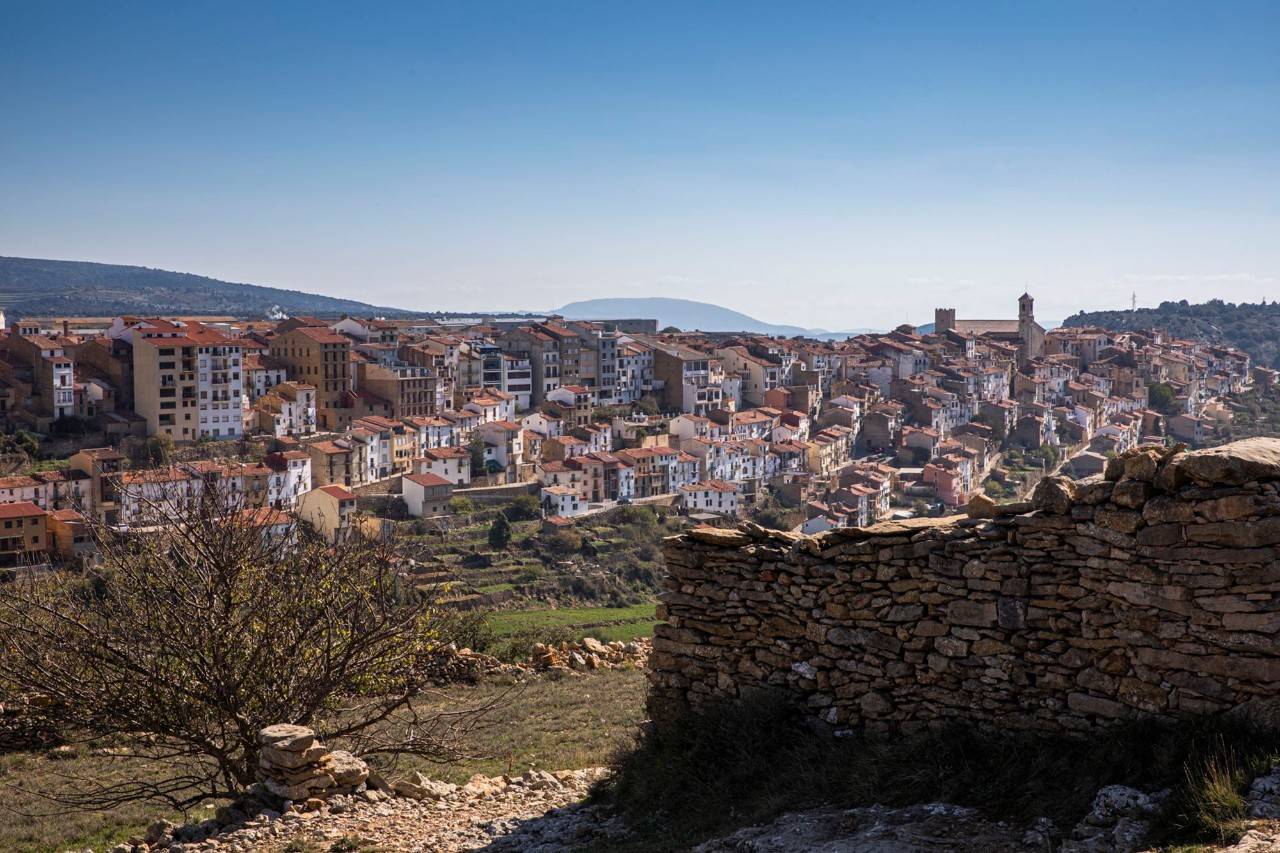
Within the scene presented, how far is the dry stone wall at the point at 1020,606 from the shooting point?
5.73 metres

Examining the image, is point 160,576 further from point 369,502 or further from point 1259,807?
point 369,502

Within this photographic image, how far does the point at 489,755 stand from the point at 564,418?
61.7 metres

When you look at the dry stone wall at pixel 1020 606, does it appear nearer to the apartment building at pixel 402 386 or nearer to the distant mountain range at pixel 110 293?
the apartment building at pixel 402 386

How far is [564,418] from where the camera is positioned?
71.8 meters

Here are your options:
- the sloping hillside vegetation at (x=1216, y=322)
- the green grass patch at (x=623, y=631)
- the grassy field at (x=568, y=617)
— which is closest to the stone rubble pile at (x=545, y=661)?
the green grass patch at (x=623, y=631)

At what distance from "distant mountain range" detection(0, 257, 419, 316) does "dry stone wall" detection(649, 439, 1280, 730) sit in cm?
13809

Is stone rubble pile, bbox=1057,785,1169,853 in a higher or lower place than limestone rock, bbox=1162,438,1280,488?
lower

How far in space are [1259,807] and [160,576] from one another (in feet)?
24.0

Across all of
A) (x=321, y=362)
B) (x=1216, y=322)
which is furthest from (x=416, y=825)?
(x=1216, y=322)

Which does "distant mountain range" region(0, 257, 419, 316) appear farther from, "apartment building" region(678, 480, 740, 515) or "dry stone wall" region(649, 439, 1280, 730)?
"dry stone wall" region(649, 439, 1280, 730)

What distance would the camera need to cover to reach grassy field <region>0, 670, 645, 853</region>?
29.6 ft

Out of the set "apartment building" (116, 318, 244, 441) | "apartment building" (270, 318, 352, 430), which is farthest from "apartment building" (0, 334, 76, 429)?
"apartment building" (270, 318, 352, 430)

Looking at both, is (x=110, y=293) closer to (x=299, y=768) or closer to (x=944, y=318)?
(x=944, y=318)

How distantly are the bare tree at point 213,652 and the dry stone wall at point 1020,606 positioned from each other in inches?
104
